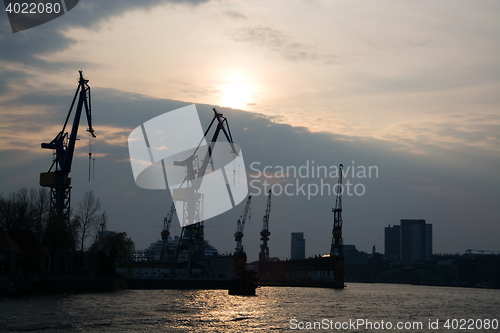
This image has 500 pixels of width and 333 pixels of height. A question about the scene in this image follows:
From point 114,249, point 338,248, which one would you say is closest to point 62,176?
point 114,249

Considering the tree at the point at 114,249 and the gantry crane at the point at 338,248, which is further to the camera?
the gantry crane at the point at 338,248

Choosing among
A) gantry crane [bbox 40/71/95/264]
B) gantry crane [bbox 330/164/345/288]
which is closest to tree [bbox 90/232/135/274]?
gantry crane [bbox 40/71/95/264]

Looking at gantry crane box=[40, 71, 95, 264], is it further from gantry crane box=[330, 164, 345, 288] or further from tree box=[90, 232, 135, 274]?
gantry crane box=[330, 164, 345, 288]

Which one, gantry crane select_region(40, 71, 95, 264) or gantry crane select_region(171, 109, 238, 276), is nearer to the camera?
gantry crane select_region(40, 71, 95, 264)

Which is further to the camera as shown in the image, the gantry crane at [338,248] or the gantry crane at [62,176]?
the gantry crane at [338,248]

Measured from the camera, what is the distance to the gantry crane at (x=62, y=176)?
80312mm

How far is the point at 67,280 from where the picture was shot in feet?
231

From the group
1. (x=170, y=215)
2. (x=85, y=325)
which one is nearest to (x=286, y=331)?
(x=85, y=325)

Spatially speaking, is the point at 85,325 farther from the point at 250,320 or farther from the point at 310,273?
the point at 310,273

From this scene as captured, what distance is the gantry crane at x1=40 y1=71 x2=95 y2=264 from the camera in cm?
8031

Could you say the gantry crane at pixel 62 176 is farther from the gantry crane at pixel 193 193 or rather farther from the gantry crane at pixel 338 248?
the gantry crane at pixel 338 248

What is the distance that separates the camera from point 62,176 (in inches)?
3455

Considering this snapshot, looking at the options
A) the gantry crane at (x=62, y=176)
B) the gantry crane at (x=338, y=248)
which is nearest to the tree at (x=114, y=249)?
the gantry crane at (x=62, y=176)

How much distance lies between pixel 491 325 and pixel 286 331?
26.3 m
